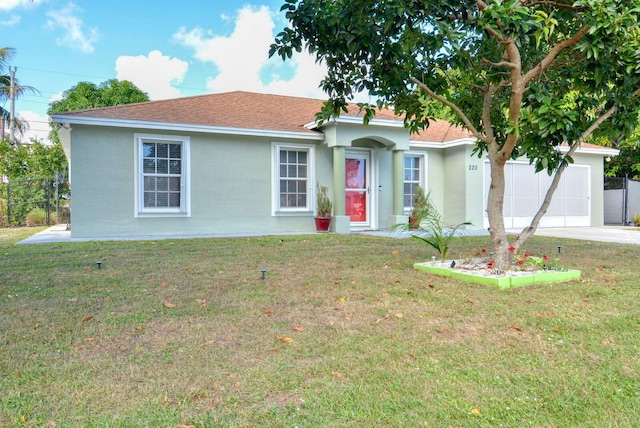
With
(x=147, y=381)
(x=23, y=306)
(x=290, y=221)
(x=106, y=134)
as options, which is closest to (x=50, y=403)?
(x=147, y=381)

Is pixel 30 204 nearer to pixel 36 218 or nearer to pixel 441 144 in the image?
pixel 36 218

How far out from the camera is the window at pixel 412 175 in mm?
12797

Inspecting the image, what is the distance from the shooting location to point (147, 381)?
2410 mm

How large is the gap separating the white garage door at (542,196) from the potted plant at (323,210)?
522cm

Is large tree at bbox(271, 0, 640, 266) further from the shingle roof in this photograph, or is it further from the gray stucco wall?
the gray stucco wall

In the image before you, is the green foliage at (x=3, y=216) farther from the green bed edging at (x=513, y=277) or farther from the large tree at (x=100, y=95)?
the green bed edging at (x=513, y=277)

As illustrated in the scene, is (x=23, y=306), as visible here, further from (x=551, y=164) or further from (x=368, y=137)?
(x=368, y=137)

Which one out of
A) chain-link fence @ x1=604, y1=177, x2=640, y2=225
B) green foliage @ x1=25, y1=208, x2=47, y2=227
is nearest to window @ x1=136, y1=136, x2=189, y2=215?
green foliage @ x1=25, y1=208, x2=47, y2=227

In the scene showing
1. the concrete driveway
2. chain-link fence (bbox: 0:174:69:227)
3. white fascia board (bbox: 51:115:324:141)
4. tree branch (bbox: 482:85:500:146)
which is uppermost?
white fascia board (bbox: 51:115:324:141)

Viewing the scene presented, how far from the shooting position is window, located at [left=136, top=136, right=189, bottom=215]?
32.1ft

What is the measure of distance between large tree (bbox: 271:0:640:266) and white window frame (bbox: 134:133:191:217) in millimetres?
5326

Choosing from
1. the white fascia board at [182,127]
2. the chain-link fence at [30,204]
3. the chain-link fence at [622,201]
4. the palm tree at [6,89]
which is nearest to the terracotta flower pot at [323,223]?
the white fascia board at [182,127]

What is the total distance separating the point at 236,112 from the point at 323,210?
356 cm

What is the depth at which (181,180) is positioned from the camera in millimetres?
10141
